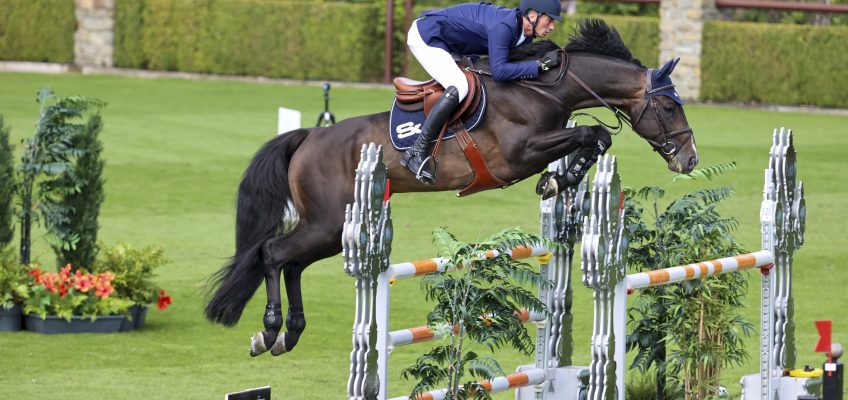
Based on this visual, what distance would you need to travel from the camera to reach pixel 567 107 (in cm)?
790

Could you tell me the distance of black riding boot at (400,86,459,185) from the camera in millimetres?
7617

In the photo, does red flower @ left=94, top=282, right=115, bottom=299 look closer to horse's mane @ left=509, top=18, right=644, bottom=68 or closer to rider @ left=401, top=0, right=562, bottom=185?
rider @ left=401, top=0, right=562, bottom=185

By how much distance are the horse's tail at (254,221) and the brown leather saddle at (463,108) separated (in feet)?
2.31

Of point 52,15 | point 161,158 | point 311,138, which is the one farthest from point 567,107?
point 52,15

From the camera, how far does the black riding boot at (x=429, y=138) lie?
25.0ft

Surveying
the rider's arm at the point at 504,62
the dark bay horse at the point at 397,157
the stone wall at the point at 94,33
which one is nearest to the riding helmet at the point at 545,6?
the rider's arm at the point at 504,62

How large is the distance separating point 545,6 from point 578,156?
77cm

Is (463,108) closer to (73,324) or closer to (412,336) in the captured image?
(412,336)

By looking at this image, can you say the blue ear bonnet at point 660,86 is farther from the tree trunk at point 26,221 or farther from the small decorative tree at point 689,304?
the tree trunk at point 26,221

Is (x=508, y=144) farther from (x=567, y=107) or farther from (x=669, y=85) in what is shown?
(x=669, y=85)

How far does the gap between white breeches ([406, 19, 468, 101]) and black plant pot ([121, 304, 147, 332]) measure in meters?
3.66

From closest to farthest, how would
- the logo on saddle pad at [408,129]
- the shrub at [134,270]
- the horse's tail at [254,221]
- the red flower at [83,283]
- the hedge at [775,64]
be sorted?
the logo on saddle pad at [408,129], the horse's tail at [254,221], the red flower at [83,283], the shrub at [134,270], the hedge at [775,64]

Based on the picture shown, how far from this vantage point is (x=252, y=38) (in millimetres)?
26219

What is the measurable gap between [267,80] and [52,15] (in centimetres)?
396
